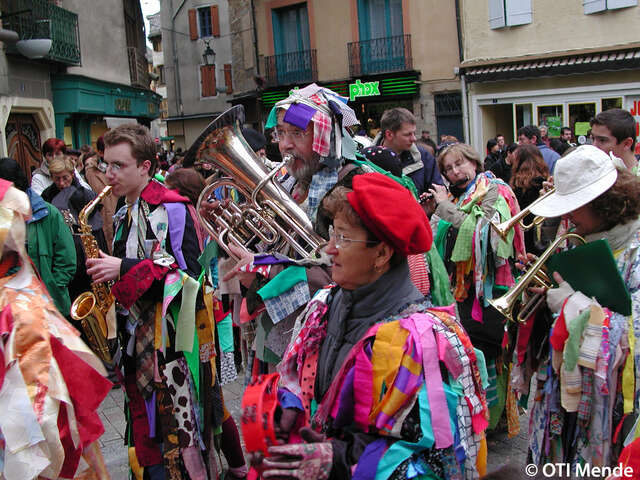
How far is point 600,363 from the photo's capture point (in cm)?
262

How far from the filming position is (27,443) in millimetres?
2365

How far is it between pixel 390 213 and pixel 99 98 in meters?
16.0

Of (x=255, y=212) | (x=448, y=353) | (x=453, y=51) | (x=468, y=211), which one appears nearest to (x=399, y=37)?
(x=453, y=51)

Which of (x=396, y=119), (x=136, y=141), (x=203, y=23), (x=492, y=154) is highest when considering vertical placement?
(x=203, y=23)

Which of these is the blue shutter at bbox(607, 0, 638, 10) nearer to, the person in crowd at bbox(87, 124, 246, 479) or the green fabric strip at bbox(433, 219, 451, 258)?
the green fabric strip at bbox(433, 219, 451, 258)

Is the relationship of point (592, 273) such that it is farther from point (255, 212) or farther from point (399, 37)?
point (399, 37)

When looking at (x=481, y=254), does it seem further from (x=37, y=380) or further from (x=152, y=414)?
(x=37, y=380)

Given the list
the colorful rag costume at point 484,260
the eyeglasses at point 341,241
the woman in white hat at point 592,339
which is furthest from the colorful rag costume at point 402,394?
the colorful rag costume at point 484,260

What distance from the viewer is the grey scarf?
82.6 inches

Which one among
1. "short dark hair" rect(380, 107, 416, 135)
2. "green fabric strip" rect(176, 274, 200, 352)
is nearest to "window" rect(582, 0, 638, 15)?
"short dark hair" rect(380, 107, 416, 135)

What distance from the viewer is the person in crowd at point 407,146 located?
17.8 ft

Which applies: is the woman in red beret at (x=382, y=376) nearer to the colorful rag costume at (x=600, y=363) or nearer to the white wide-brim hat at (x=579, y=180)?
the colorful rag costume at (x=600, y=363)

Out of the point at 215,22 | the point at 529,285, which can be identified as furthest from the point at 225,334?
the point at 215,22

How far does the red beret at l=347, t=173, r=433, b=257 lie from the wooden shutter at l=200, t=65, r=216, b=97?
2854 centimetres
